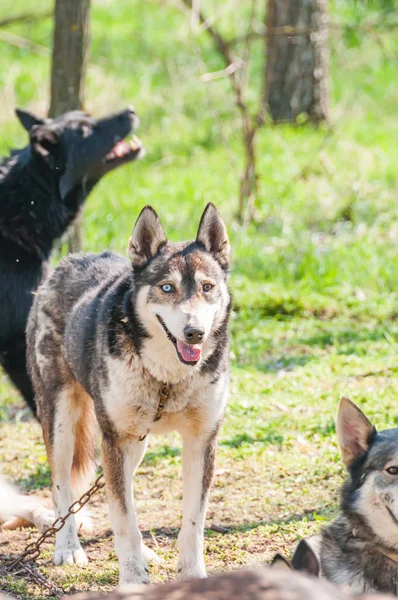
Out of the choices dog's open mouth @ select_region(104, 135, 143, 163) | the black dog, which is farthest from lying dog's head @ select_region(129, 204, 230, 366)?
dog's open mouth @ select_region(104, 135, 143, 163)

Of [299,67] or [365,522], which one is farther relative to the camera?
[299,67]

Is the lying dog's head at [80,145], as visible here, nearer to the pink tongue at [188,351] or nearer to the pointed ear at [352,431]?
the pink tongue at [188,351]

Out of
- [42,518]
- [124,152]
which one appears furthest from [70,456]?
[124,152]

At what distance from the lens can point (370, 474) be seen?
166 inches

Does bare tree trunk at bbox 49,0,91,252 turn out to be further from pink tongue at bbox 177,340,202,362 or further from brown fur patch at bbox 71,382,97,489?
pink tongue at bbox 177,340,202,362

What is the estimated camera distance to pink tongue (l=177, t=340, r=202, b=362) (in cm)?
437

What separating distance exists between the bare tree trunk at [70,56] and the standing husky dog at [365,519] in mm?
4523

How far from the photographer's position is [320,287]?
890 cm

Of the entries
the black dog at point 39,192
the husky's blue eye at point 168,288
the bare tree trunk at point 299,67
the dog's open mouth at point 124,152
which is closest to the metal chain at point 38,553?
the husky's blue eye at point 168,288

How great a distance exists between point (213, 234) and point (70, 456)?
1.55 m

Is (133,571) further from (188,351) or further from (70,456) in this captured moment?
(188,351)

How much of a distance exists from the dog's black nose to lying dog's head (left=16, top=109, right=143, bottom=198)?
3.26 m

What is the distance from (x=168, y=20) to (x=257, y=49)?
2.00m

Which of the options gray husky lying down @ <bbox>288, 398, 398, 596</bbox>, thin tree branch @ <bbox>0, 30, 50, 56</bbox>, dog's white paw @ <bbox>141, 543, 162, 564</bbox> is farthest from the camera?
thin tree branch @ <bbox>0, 30, 50, 56</bbox>
